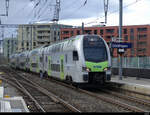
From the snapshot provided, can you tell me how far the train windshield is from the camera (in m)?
18.0

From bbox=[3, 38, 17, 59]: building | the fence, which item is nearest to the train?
the fence

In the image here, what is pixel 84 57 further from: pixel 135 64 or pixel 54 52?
pixel 135 64

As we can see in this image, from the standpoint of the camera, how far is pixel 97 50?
18438 mm

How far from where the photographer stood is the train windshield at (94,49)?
18016mm

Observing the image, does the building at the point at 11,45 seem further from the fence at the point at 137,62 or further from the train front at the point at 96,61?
the train front at the point at 96,61

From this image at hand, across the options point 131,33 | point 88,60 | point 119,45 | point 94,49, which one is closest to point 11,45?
point 131,33

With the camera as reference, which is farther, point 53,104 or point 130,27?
point 130,27

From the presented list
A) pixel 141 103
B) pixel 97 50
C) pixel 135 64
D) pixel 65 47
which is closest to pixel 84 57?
pixel 97 50

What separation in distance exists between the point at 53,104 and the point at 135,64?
15502 millimetres

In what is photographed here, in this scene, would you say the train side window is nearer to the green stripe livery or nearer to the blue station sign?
the green stripe livery

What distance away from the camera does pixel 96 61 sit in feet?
58.8

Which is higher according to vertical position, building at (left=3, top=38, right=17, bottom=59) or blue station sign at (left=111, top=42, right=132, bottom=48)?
building at (left=3, top=38, right=17, bottom=59)

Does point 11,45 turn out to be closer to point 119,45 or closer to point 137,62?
point 137,62

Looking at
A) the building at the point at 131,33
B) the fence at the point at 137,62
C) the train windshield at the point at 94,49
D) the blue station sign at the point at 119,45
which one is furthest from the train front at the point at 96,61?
the building at the point at 131,33
